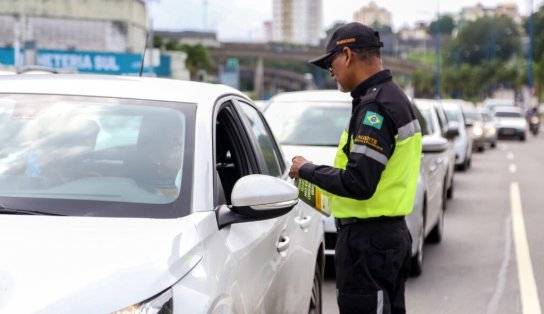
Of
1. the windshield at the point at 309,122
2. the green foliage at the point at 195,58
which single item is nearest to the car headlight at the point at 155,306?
the windshield at the point at 309,122

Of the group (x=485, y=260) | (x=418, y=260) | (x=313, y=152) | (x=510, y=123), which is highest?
(x=313, y=152)

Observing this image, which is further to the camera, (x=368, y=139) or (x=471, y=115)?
(x=471, y=115)

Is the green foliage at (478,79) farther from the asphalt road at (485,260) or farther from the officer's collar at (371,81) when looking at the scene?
the officer's collar at (371,81)

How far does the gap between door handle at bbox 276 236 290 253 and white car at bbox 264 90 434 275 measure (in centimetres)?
402

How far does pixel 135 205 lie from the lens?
3.61m

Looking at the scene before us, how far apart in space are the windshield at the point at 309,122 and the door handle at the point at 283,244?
192 inches

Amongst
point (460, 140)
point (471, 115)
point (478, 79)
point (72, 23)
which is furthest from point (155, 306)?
point (478, 79)

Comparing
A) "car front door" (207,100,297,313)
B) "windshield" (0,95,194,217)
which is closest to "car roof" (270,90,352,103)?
"car front door" (207,100,297,313)

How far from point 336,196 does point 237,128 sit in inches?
23.9

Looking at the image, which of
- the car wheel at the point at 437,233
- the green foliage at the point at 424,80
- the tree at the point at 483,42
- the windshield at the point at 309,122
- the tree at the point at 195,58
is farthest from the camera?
the tree at the point at 483,42

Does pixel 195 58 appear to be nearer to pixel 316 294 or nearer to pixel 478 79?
pixel 478 79

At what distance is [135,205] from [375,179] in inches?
41.1

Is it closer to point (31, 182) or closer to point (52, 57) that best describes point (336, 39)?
point (31, 182)

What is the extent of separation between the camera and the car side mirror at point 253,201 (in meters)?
3.63
